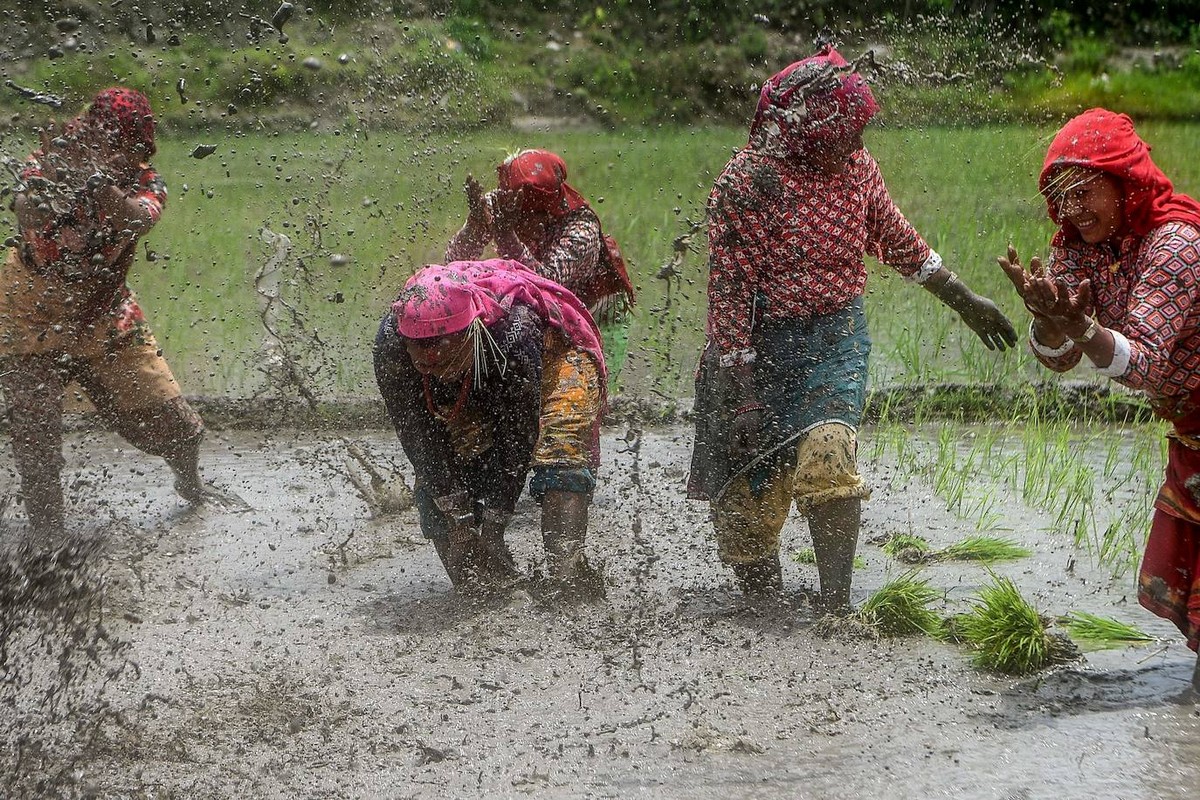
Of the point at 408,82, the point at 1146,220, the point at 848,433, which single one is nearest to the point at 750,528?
the point at 848,433

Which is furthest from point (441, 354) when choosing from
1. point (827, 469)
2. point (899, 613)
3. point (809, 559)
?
point (809, 559)

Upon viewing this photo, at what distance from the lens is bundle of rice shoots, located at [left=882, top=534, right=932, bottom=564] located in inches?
182

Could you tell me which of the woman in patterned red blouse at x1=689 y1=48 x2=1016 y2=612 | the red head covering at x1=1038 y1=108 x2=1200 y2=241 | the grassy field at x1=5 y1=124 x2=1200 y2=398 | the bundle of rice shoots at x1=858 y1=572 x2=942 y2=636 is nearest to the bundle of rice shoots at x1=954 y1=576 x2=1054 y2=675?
the bundle of rice shoots at x1=858 y1=572 x2=942 y2=636

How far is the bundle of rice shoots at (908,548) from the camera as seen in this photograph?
15.2 ft

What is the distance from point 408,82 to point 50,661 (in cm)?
1020

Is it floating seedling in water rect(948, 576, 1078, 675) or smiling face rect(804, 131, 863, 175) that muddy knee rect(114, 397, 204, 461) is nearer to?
smiling face rect(804, 131, 863, 175)

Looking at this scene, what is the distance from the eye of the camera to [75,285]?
4719 mm

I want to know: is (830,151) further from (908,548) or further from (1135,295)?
(908,548)

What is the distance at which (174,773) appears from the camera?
3.14 meters

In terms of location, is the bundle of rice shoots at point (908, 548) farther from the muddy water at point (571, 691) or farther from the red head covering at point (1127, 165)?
the red head covering at point (1127, 165)

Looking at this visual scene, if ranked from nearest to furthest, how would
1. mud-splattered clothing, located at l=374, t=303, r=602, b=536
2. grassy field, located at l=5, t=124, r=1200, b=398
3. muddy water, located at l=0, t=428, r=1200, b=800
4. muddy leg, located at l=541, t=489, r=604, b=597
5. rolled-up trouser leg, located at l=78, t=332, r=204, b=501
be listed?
muddy water, located at l=0, t=428, r=1200, b=800, mud-splattered clothing, located at l=374, t=303, r=602, b=536, muddy leg, located at l=541, t=489, r=604, b=597, rolled-up trouser leg, located at l=78, t=332, r=204, b=501, grassy field, located at l=5, t=124, r=1200, b=398

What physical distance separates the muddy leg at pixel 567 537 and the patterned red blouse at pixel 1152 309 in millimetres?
1468

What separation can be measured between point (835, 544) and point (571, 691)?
0.85 m

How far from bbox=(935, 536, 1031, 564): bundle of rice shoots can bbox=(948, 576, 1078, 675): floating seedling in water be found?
2.72ft
